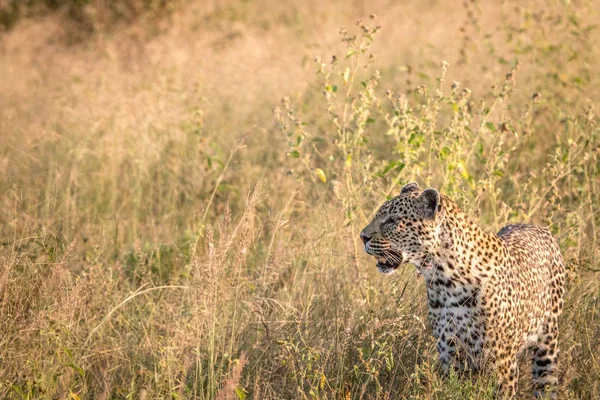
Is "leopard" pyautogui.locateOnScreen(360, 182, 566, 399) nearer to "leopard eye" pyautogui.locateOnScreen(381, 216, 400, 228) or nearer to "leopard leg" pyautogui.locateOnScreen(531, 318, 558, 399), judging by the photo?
"leopard eye" pyautogui.locateOnScreen(381, 216, 400, 228)

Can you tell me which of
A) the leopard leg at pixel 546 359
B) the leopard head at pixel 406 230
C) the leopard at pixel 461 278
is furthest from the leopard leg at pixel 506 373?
the leopard head at pixel 406 230

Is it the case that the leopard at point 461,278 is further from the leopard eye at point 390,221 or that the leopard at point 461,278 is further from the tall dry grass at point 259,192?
the tall dry grass at point 259,192

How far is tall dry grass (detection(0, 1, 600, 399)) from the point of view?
4812 millimetres

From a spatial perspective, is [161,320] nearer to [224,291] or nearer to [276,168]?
[224,291]

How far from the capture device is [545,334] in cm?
530

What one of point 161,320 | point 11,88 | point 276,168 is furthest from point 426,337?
point 11,88

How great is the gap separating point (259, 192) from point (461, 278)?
1.25 m

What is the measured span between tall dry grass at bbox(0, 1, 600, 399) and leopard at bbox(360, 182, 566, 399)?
191 millimetres

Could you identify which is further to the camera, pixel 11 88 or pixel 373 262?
pixel 11 88

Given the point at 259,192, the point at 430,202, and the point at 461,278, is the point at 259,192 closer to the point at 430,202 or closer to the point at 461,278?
the point at 430,202

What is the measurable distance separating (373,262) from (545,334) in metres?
1.31

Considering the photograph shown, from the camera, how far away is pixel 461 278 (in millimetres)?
4711

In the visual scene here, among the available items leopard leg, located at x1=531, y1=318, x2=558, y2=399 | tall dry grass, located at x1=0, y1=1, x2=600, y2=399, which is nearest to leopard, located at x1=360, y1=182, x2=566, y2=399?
tall dry grass, located at x1=0, y1=1, x2=600, y2=399

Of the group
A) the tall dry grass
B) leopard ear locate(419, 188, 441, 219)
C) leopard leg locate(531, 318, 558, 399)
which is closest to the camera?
leopard ear locate(419, 188, 441, 219)
